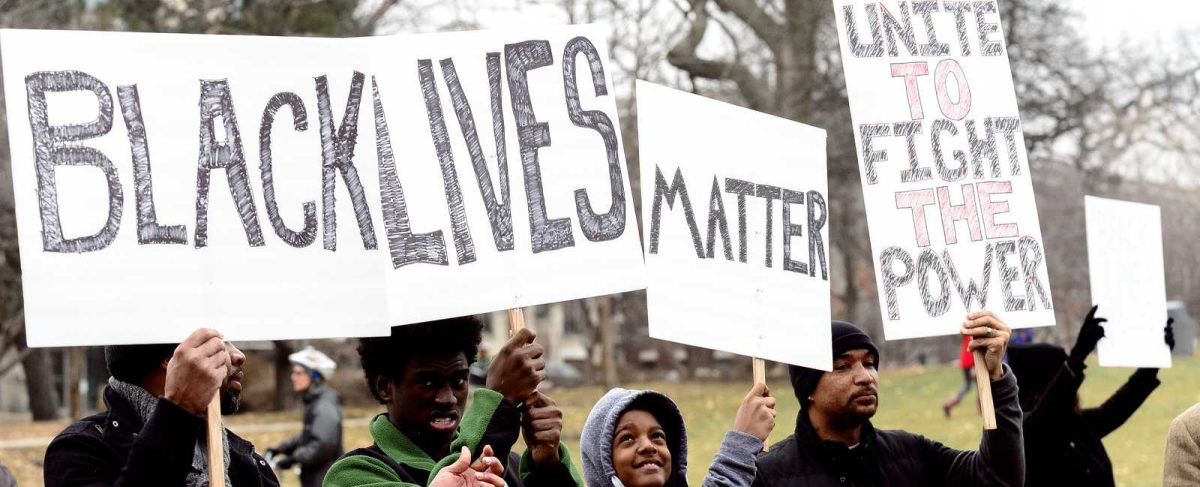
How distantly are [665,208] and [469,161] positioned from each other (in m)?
0.69

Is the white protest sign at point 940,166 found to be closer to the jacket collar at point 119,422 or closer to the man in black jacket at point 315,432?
the jacket collar at point 119,422

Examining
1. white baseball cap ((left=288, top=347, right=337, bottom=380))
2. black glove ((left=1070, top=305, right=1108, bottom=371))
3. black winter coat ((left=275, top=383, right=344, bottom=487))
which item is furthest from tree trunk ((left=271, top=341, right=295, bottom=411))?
black glove ((left=1070, top=305, right=1108, bottom=371))

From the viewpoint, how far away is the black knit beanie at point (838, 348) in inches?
192

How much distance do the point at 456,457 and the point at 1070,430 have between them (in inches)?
139

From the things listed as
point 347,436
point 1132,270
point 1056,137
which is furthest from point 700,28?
point 1132,270

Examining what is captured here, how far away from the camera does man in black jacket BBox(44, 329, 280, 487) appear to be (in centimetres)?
321

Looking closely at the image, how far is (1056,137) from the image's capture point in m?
23.3

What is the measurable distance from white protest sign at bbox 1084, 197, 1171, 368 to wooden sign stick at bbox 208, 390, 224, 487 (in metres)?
4.07

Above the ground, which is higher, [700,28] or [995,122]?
[700,28]

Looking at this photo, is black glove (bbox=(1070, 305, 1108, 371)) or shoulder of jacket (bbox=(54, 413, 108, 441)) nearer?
shoulder of jacket (bbox=(54, 413, 108, 441))

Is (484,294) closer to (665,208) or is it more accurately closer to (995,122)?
(665,208)

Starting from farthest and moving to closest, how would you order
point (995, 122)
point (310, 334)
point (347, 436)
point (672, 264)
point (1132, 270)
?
1. point (347, 436)
2. point (1132, 270)
3. point (995, 122)
4. point (672, 264)
5. point (310, 334)

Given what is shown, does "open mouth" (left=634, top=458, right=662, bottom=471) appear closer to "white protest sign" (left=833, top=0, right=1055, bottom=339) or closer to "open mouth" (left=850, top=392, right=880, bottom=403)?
"open mouth" (left=850, top=392, right=880, bottom=403)

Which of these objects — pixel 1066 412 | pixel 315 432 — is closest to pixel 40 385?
pixel 315 432
